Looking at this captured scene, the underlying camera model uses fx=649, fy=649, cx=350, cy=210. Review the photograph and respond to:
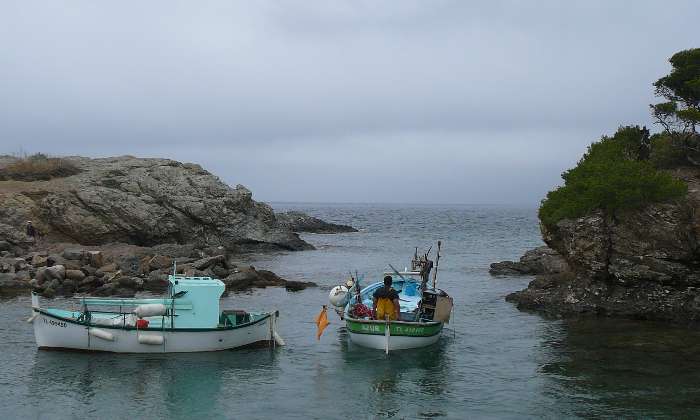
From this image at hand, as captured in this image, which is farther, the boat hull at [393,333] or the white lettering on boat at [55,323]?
the boat hull at [393,333]

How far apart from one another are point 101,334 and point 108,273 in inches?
636

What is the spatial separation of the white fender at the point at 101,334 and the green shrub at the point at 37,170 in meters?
42.1

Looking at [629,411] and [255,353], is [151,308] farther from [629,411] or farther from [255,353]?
[629,411]

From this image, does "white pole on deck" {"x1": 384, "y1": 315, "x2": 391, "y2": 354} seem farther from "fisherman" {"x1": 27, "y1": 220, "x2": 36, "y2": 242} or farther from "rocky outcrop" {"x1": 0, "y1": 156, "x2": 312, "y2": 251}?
"rocky outcrop" {"x1": 0, "y1": 156, "x2": 312, "y2": 251}

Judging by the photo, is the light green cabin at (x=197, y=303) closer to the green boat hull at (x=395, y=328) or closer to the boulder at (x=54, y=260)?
the green boat hull at (x=395, y=328)

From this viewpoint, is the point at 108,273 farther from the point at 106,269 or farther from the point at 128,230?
the point at 128,230

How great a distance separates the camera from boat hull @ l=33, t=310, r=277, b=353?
23.6 meters

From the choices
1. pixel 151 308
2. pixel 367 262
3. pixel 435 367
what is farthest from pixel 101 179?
pixel 435 367

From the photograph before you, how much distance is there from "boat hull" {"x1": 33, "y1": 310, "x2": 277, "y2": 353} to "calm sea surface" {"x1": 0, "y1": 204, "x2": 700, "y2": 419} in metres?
0.37


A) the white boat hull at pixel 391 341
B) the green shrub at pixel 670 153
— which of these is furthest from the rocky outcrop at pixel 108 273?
the green shrub at pixel 670 153

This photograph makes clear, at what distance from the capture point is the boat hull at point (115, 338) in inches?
931

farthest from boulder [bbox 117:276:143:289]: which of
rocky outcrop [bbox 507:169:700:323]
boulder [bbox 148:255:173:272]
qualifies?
rocky outcrop [bbox 507:169:700:323]

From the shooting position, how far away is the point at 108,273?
127 feet

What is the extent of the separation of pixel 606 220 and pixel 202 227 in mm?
40415
